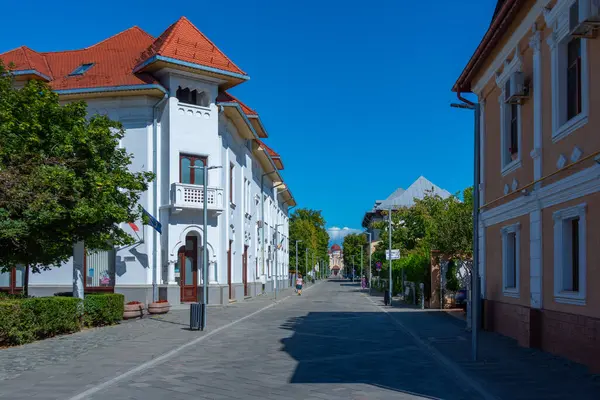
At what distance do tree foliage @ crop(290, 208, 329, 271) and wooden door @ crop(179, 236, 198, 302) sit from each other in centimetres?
5151

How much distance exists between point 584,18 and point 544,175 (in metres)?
4.12

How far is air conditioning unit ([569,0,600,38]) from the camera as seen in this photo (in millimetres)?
11223

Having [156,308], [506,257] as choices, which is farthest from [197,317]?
[506,257]

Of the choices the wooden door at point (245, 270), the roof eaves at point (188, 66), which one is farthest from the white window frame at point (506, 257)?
the wooden door at point (245, 270)

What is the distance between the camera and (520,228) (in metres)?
16.5

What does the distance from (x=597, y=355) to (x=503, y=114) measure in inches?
340

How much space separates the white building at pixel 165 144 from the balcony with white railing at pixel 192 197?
47 millimetres

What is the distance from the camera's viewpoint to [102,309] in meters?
20.6

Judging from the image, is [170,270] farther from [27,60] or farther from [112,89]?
[27,60]

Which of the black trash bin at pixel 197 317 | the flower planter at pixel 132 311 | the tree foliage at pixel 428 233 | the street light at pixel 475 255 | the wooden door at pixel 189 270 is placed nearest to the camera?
the street light at pixel 475 255

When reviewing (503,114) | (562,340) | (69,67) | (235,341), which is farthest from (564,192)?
(69,67)

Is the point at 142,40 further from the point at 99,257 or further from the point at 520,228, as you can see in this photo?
the point at 520,228

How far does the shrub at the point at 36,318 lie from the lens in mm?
14969

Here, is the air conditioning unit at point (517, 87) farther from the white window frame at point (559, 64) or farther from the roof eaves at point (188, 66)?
the roof eaves at point (188, 66)
